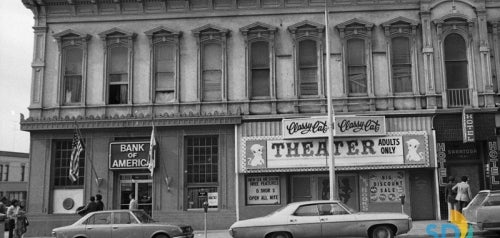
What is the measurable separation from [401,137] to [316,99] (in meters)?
3.74

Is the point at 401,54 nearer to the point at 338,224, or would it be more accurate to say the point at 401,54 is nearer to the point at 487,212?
the point at 487,212

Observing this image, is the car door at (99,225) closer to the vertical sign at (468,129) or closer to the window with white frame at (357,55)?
the window with white frame at (357,55)

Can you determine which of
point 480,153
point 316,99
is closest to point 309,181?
point 316,99

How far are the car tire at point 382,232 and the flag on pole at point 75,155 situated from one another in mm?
12468

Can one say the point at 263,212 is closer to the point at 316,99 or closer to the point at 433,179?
the point at 316,99

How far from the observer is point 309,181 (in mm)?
21828

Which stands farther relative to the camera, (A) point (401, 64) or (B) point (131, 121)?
(A) point (401, 64)

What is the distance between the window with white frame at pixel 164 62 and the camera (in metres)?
22.3

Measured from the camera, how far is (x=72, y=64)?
22.9 m

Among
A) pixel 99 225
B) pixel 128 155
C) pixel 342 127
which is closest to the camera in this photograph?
pixel 99 225

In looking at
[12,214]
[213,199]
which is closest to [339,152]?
[213,199]

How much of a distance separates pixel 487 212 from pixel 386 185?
6.47 metres

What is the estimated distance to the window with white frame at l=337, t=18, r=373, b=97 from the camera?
864 inches

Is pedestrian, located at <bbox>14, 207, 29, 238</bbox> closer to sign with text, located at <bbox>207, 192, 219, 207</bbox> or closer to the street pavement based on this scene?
the street pavement
